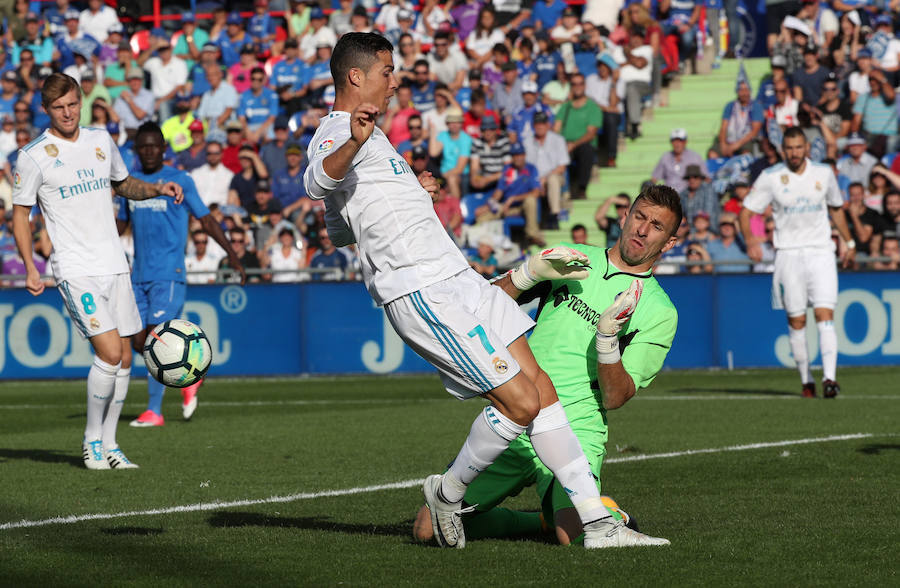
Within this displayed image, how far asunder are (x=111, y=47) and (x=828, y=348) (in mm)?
16852

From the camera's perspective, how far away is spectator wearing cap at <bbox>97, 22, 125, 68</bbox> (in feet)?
85.9

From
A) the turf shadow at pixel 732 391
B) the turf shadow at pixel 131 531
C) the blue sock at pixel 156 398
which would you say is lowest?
the turf shadow at pixel 732 391

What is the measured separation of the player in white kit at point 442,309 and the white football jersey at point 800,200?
8.73 metres

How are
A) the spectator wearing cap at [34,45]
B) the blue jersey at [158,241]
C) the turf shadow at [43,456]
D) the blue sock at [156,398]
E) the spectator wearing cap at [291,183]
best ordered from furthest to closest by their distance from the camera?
the spectator wearing cap at [34,45], the spectator wearing cap at [291,183], the blue sock at [156,398], the blue jersey at [158,241], the turf shadow at [43,456]

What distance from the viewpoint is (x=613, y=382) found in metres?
6.03

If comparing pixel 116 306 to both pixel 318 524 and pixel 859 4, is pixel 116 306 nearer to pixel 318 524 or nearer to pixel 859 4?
pixel 318 524

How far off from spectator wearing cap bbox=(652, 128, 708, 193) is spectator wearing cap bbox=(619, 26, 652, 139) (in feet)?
7.30

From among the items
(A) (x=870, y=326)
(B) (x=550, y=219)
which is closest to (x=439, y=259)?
(A) (x=870, y=326)

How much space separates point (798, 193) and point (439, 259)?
29.4ft

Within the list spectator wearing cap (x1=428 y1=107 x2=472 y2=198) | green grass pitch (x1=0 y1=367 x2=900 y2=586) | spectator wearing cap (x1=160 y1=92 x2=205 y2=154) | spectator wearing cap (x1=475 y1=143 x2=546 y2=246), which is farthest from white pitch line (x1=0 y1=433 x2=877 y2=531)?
spectator wearing cap (x1=160 y1=92 x2=205 y2=154)

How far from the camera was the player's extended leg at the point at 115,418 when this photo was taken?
9172mm

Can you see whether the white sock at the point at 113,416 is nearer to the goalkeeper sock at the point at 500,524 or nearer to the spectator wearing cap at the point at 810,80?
the goalkeeper sock at the point at 500,524

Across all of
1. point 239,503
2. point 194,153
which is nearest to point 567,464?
point 239,503

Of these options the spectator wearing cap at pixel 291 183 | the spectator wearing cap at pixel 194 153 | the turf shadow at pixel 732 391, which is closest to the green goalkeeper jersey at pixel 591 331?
the turf shadow at pixel 732 391
